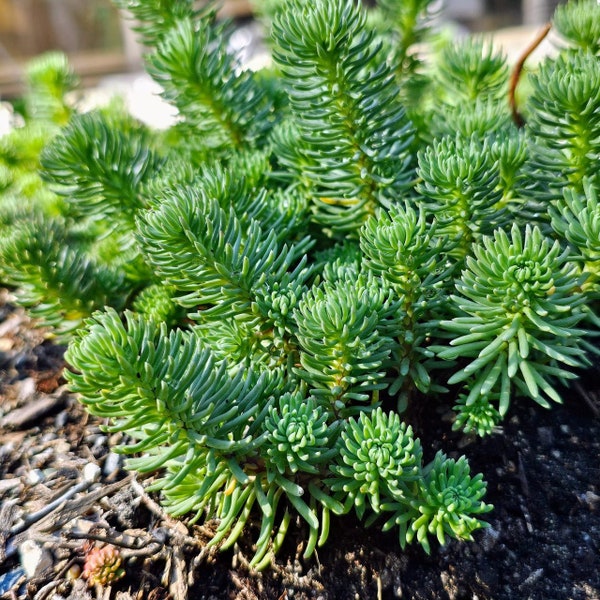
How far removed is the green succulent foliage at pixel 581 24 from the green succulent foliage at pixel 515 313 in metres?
0.86

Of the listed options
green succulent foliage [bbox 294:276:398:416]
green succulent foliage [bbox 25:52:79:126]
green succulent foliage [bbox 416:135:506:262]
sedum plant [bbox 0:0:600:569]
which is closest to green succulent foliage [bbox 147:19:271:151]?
sedum plant [bbox 0:0:600:569]

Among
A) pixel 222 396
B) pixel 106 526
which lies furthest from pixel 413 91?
pixel 106 526

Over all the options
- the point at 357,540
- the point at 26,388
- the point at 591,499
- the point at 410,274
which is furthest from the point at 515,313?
the point at 26,388

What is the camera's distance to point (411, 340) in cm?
149

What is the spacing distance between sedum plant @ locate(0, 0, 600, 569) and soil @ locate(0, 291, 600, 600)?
67mm

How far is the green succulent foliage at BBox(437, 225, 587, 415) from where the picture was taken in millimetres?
1316

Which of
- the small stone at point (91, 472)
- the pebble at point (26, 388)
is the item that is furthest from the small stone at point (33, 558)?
the pebble at point (26, 388)

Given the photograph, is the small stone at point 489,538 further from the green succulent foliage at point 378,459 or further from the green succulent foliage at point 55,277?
the green succulent foliage at point 55,277

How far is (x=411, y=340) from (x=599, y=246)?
0.46m

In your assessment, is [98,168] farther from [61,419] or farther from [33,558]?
[33,558]

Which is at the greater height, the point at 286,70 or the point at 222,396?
the point at 286,70

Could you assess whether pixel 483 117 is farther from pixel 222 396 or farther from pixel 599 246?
pixel 222 396

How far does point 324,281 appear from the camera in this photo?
157cm

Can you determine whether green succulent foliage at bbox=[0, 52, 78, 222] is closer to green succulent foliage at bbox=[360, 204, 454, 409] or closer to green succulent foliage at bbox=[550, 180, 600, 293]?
green succulent foliage at bbox=[360, 204, 454, 409]
